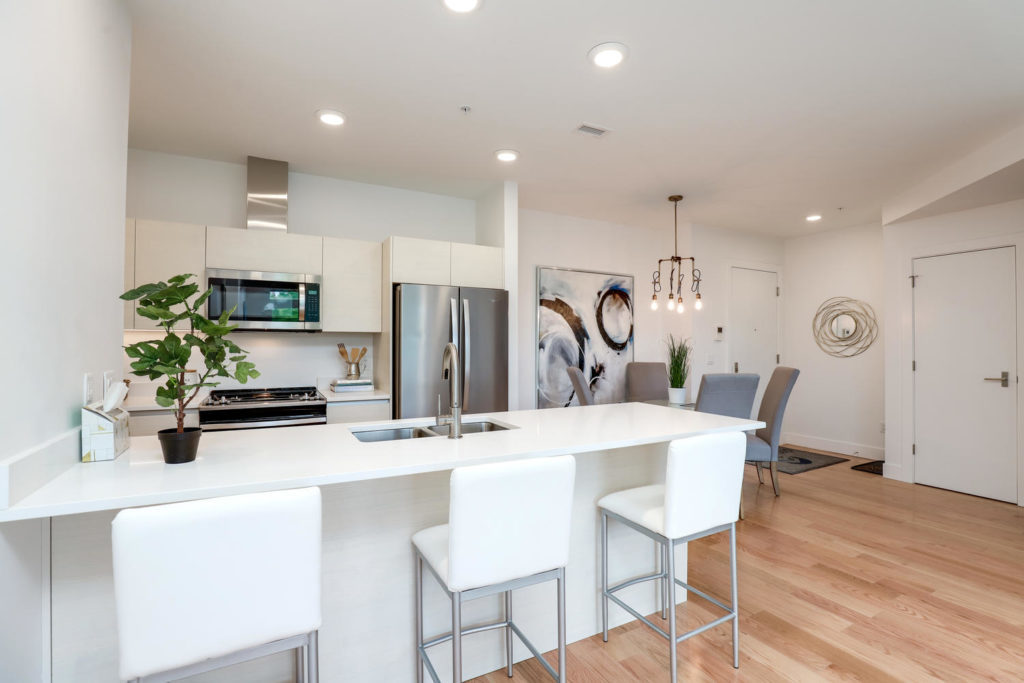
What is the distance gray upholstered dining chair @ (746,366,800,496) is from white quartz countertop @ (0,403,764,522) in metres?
1.90

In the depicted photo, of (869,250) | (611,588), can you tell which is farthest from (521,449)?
(869,250)

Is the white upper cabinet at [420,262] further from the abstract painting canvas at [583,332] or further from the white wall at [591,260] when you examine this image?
the abstract painting canvas at [583,332]

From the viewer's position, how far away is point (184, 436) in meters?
1.39

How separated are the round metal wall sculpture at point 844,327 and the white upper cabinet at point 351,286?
5.03m

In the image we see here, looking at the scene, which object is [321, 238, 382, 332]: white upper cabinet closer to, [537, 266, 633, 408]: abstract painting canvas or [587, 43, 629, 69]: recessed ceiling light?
[537, 266, 633, 408]: abstract painting canvas

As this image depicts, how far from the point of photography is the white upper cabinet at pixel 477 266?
379 centimetres

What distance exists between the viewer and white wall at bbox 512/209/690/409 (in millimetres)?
4715

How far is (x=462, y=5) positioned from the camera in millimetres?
1892

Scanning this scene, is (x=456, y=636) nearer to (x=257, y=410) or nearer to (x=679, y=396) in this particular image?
(x=257, y=410)

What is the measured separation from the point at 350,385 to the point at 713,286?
408cm

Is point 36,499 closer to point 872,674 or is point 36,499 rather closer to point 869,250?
point 872,674

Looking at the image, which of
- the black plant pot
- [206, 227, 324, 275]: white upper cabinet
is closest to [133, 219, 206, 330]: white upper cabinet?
[206, 227, 324, 275]: white upper cabinet

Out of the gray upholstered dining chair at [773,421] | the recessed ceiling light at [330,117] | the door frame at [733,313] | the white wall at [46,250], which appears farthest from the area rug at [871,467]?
the white wall at [46,250]

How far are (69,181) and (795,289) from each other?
662cm
